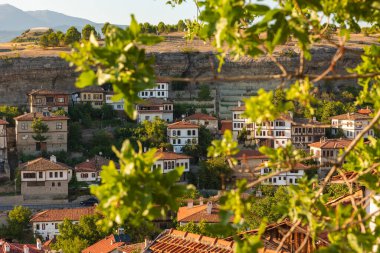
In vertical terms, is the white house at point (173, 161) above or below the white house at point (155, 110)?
below

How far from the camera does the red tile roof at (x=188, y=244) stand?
9000mm

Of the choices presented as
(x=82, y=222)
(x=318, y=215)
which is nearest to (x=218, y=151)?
(x=318, y=215)

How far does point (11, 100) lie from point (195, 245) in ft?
141

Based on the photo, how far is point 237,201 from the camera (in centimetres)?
321

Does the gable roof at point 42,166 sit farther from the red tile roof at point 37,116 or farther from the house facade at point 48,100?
the house facade at point 48,100

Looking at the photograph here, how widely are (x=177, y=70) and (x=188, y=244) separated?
45.1m

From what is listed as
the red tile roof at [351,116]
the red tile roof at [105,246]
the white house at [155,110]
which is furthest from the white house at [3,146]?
the red tile roof at [351,116]

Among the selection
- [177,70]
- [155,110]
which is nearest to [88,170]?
[155,110]

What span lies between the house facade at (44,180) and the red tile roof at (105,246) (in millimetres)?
10846

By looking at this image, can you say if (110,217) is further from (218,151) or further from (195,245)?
(195,245)

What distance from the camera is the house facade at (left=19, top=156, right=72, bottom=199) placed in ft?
117

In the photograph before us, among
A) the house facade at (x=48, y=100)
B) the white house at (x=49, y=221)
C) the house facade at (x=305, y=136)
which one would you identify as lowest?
the white house at (x=49, y=221)

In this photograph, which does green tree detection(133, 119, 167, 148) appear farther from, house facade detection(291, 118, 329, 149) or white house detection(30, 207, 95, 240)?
white house detection(30, 207, 95, 240)

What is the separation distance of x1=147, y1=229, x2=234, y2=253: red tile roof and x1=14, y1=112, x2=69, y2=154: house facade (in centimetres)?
3054
